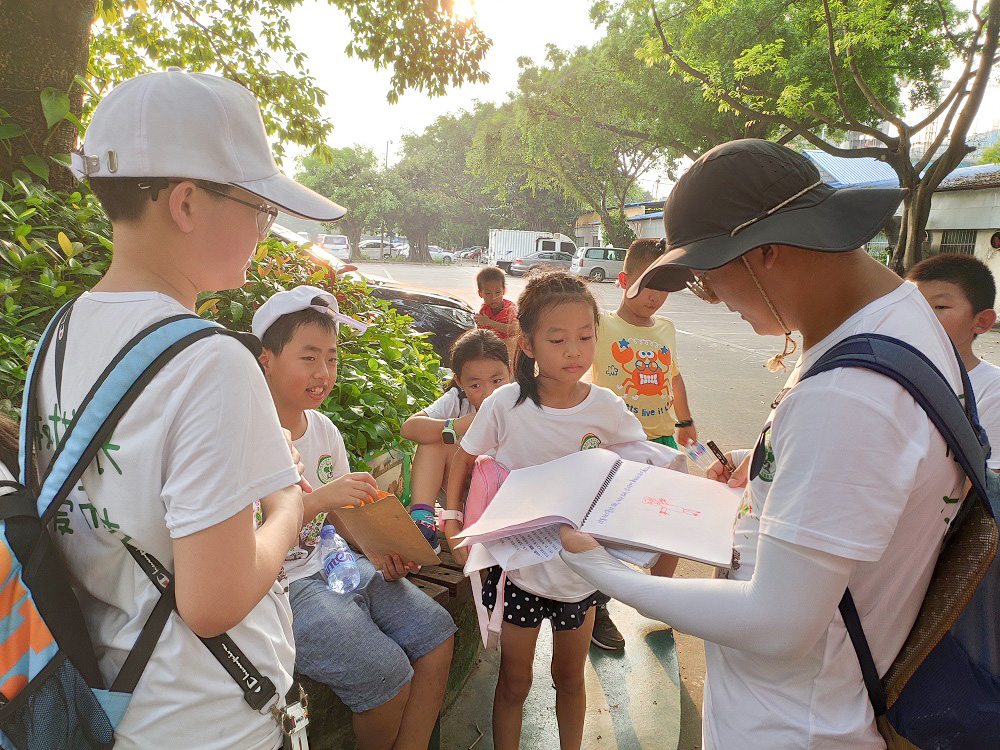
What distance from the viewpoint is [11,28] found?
370 cm

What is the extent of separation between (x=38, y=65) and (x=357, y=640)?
12.4 ft

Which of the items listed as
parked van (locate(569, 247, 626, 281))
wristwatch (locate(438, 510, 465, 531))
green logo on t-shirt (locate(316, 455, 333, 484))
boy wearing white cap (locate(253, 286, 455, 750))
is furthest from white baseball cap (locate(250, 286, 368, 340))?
parked van (locate(569, 247, 626, 281))

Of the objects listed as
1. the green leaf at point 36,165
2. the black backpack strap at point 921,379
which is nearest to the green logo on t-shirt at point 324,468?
the black backpack strap at point 921,379

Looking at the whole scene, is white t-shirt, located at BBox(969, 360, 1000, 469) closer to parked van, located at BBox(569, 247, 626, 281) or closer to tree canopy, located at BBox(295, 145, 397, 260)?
parked van, located at BBox(569, 247, 626, 281)

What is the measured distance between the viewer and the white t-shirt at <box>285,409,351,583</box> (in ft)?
6.95

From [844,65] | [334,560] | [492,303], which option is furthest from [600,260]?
[334,560]

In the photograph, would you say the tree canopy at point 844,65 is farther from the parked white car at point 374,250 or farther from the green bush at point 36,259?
the parked white car at point 374,250

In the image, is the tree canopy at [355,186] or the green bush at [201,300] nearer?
the green bush at [201,300]

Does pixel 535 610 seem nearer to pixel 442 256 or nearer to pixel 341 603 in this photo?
pixel 341 603

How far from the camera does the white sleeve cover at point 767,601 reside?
39.1 inches

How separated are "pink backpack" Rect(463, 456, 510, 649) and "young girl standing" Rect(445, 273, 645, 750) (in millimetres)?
49

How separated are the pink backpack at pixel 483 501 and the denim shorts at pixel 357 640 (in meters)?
0.14

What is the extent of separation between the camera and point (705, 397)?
26.6ft

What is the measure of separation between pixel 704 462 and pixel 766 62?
14.4 metres
